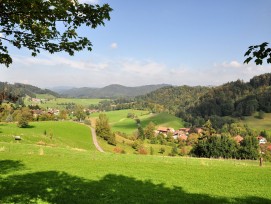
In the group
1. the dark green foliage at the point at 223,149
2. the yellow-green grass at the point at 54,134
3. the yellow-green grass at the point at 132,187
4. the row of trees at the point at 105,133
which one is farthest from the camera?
the row of trees at the point at 105,133

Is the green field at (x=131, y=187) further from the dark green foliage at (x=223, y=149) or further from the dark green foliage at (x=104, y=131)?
the dark green foliage at (x=104, y=131)

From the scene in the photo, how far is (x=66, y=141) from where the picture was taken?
9812 centimetres

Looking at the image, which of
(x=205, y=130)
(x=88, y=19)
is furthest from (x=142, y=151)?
(x=88, y=19)

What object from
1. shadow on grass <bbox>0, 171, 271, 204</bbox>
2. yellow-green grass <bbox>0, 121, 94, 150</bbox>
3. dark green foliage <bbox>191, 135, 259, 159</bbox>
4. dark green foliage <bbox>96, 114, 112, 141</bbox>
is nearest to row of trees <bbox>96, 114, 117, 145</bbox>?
dark green foliage <bbox>96, 114, 112, 141</bbox>

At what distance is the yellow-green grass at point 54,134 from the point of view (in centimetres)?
8541

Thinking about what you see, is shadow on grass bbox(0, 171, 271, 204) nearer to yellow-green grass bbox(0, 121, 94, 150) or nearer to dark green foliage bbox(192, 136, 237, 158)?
yellow-green grass bbox(0, 121, 94, 150)

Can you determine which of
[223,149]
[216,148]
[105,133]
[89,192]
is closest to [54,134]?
[105,133]

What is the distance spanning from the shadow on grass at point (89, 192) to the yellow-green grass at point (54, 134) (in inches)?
2387

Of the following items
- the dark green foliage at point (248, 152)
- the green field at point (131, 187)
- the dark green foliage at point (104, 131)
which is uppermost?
the green field at point (131, 187)

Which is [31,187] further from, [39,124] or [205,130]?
[39,124]

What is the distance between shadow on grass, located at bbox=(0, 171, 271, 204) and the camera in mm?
16375

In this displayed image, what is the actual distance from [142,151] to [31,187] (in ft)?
314

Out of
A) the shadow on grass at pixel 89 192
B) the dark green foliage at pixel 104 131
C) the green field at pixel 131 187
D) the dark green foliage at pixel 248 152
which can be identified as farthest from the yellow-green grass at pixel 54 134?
the shadow on grass at pixel 89 192

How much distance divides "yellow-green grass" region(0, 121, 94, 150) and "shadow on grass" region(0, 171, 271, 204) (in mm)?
60633
